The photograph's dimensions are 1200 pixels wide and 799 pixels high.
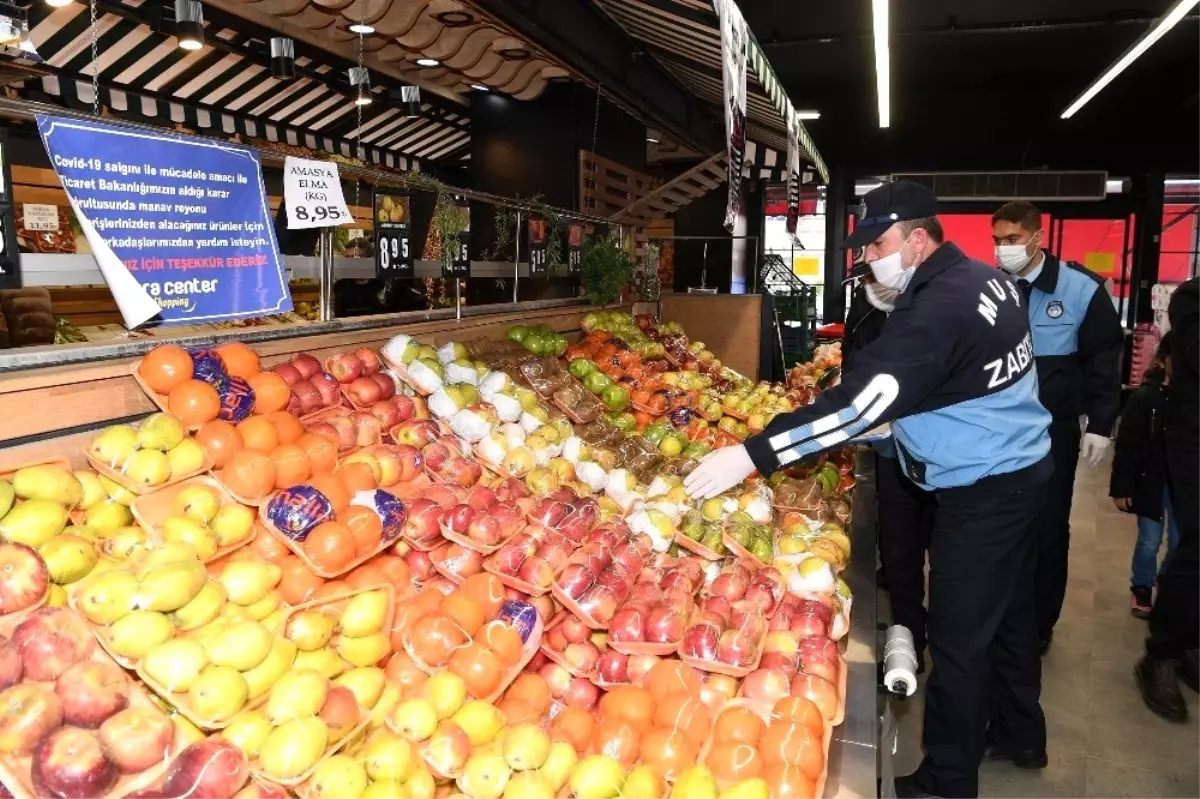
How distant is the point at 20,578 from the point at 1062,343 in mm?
4301

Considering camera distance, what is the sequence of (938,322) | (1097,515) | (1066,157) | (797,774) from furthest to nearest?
(1066,157)
(1097,515)
(938,322)
(797,774)

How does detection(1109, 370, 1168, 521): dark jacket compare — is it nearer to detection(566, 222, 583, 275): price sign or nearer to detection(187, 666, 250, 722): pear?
detection(566, 222, 583, 275): price sign

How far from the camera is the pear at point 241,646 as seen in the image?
1786 mm

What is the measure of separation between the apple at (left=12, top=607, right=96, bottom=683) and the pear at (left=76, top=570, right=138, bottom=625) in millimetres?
50

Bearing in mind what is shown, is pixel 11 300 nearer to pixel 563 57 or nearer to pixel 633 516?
pixel 563 57

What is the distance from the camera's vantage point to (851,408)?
8.27 ft

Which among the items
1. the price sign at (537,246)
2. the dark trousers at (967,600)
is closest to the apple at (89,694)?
the dark trousers at (967,600)

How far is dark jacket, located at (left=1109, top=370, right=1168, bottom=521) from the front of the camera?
4.54 meters

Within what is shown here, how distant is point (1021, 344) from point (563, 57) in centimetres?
340

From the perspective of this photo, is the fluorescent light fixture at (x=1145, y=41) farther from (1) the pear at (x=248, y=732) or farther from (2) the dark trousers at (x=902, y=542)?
(1) the pear at (x=248, y=732)

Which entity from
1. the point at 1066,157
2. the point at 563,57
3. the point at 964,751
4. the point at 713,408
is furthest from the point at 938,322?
the point at 1066,157

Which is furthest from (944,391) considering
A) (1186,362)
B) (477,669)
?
(1186,362)

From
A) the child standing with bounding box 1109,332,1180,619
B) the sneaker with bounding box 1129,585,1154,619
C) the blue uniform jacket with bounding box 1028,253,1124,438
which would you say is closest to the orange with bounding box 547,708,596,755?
the blue uniform jacket with bounding box 1028,253,1124,438

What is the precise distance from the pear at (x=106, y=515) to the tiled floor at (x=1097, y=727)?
2998 mm
